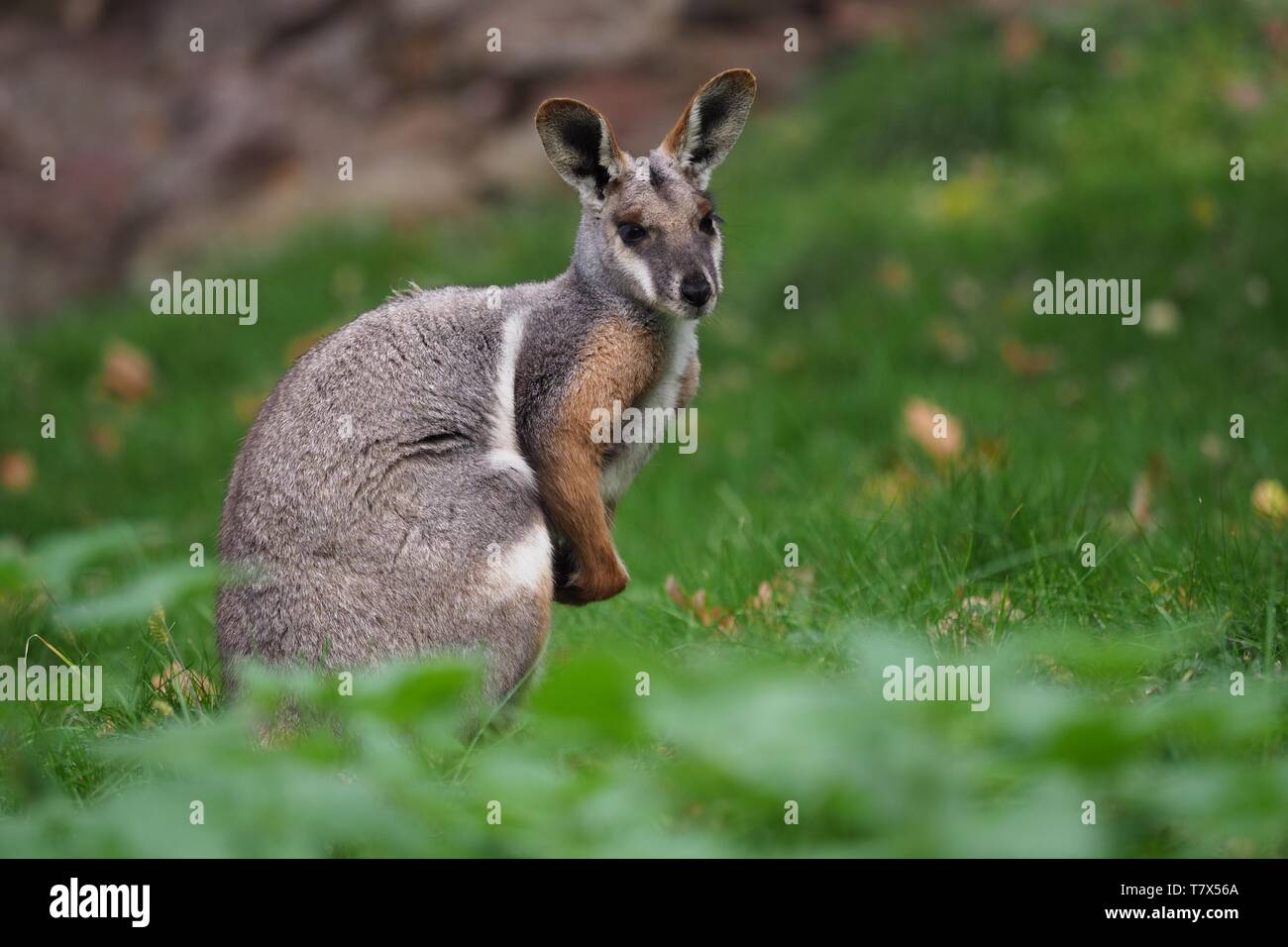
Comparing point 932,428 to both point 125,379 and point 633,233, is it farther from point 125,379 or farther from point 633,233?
point 125,379

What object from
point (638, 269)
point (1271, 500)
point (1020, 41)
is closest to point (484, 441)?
point (638, 269)

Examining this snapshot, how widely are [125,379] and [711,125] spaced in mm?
7086

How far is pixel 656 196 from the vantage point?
Result: 4.27 meters

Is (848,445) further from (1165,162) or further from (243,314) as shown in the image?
(243,314)

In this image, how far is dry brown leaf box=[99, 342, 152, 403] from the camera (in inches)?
407

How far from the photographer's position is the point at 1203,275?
8.20 m

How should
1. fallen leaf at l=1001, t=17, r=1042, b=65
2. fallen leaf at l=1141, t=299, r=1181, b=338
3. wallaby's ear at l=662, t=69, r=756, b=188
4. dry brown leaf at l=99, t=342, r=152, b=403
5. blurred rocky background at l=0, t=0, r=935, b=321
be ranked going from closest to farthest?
wallaby's ear at l=662, t=69, r=756, b=188 → fallen leaf at l=1141, t=299, r=1181, b=338 → dry brown leaf at l=99, t=342, r=152, b=403 → fallen leaf at l=1001, t=17, r=1042, b=65 → blurred rocky background at l=0, t=0, r=935, b=321

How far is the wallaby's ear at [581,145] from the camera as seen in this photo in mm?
4262

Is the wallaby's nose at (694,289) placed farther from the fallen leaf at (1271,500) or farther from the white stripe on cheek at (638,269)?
the fallen leaf at (1271,500)

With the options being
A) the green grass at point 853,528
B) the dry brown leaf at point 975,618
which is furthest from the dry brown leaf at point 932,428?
the dry brown leaf at point 975,618

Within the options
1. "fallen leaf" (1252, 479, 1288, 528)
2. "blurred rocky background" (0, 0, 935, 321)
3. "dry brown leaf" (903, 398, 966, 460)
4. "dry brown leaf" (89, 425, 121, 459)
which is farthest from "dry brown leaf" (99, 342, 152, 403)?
"fallen leaf" (1252, 479, 1288, 528)

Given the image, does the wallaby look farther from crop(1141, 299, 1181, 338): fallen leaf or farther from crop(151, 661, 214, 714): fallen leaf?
crop(1141, 299, 1181, 338): fallen leaf

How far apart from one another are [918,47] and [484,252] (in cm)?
382

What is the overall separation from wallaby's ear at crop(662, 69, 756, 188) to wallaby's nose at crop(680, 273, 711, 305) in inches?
19.3
